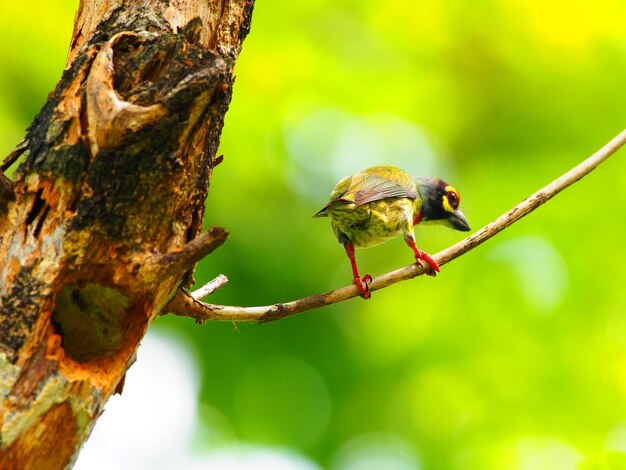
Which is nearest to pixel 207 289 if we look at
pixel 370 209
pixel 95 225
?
pixel 95 225

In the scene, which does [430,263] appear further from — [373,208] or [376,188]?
[376,188]

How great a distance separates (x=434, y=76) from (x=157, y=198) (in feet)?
19.4

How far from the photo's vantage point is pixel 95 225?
8.37ft

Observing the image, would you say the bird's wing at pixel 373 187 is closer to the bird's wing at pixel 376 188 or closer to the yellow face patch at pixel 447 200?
the bird's wing at pixel 376 188

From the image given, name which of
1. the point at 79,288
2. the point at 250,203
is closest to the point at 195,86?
the point at 79,288

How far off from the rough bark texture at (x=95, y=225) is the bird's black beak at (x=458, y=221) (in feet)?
12.8

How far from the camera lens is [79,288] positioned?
2.65 m

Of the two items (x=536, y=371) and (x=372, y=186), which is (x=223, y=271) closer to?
(x=372, y=186)

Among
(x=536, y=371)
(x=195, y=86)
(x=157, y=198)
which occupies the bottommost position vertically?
(x=536, y=371)

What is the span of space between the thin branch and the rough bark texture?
0.57 meters

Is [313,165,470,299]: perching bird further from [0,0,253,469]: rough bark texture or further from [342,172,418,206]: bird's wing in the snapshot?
[0,0,253,469]: rough bark texture

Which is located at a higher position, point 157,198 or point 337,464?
point 157,198

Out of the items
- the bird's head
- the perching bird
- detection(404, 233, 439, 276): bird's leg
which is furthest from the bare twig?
the bird's head

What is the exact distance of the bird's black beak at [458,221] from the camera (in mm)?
6383
